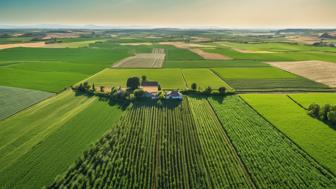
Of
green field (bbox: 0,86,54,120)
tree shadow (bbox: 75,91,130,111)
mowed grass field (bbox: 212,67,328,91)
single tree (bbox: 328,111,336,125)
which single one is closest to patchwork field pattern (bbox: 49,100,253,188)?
tree shadow (bbox: 75,91,130,111)

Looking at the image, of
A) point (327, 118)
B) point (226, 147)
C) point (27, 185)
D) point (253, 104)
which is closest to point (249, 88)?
point (253, 104)

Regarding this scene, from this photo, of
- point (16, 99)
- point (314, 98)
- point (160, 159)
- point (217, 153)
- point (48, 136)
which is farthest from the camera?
point (314, 98)

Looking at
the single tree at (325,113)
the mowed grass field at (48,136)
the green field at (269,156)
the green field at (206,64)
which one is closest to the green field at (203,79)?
the green field at (206,64)

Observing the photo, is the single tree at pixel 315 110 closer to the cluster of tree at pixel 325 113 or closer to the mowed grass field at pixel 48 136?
the cluster of tree at pixel 325 113

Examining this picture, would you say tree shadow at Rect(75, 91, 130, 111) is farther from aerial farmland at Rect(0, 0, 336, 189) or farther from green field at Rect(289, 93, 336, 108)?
green field at Rect(289, 93, 336, 108)

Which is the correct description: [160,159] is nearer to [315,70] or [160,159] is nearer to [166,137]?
[166,137]

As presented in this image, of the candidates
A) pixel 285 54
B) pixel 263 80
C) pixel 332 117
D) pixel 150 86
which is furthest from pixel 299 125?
pixel 285 54
